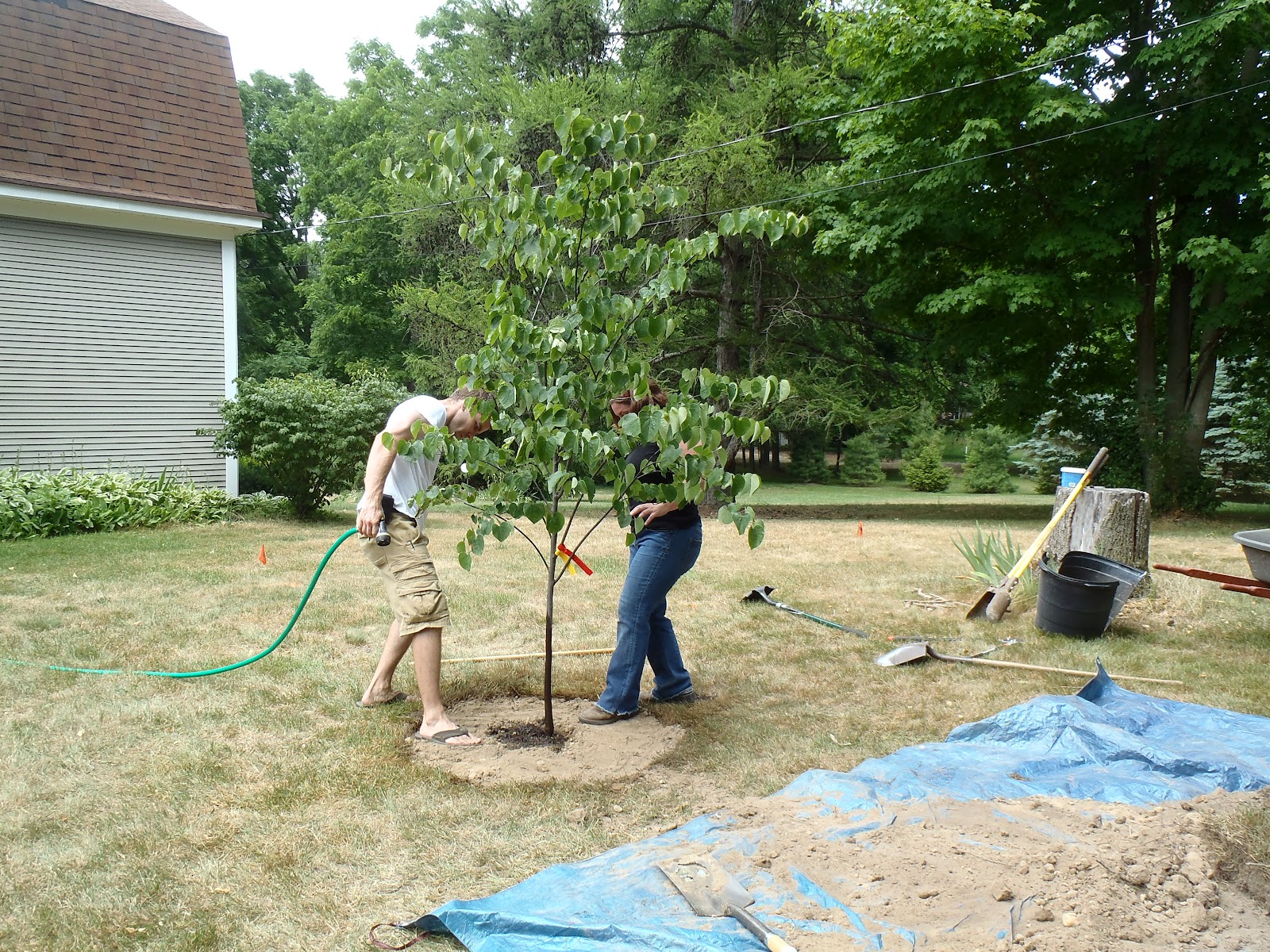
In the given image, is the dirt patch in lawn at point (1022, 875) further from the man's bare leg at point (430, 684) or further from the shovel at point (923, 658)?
the shovel at point (923, 658)

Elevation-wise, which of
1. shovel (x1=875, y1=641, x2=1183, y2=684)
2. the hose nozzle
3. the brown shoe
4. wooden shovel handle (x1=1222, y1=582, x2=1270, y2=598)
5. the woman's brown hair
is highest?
the woman's brown hair

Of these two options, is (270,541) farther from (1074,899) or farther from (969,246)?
(969,246)

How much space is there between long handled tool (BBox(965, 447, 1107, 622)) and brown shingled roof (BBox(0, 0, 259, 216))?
1140cm

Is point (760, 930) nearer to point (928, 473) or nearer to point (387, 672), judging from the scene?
point (387, 672)

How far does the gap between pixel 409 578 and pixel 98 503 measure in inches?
335

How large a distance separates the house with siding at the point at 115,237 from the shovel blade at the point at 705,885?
12124mm

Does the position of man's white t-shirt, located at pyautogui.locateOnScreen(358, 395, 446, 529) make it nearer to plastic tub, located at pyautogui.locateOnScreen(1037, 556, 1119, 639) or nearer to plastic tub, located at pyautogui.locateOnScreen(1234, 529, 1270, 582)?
plastic tub, located at pyautogui.locateOnScreen(1037, 556, 1119, 639)

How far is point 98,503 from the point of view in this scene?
428 inches

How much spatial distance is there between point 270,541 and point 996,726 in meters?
8.90

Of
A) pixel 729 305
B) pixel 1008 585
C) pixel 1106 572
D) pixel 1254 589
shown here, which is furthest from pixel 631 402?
pixel 729 305

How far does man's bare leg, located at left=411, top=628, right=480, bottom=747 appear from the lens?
4.29m

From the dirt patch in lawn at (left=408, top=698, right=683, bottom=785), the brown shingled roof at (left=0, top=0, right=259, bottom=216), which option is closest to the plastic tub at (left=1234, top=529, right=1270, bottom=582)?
the dirt patch in lawn at (left=408, top=698, right=683, bottom=785)

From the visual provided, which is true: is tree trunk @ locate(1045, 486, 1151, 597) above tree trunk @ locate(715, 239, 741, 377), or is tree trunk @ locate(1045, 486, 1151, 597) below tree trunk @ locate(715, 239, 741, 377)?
below

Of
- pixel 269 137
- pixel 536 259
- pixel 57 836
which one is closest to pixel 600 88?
pixel 536 259
